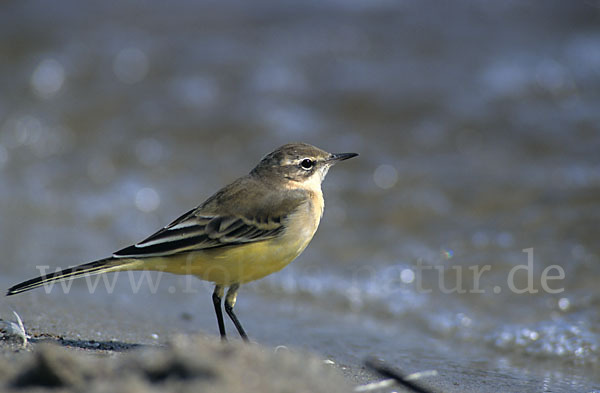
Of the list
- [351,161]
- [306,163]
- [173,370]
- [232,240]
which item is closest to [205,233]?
[232,240]

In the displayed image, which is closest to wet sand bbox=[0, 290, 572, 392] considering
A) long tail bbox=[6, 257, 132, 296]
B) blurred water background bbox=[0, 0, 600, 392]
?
long tail bbox=[6, 257, 132, 296]

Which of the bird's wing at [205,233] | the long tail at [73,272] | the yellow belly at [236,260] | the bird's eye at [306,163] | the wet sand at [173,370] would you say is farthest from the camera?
the bird's eye at [306,163]

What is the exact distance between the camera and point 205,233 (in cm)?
573

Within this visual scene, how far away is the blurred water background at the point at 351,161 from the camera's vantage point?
7.14 m

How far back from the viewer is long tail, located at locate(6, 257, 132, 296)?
5.09 meters

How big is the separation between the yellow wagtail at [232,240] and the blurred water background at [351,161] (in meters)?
0.74

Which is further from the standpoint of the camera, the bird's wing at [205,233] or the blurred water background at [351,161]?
the blurred water background at [351,161]

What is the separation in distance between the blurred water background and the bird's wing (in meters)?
0.83

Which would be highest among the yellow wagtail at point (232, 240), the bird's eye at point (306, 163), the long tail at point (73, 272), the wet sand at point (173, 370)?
the bird's eye at point (306, 163)

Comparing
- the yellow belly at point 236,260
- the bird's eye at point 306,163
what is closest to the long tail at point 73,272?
the yellow belly at point 236,260

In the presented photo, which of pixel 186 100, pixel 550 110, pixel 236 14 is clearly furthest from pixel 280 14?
pixel 550 110

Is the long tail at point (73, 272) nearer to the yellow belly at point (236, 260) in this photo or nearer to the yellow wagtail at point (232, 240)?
the yellow wagtail at point (232, 240)

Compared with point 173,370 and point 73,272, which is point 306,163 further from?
point 173,370

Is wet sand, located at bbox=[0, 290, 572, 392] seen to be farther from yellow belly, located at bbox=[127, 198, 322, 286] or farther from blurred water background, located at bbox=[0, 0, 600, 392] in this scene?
blurred water background, located at bbox=[0, 0, 600, 392]
